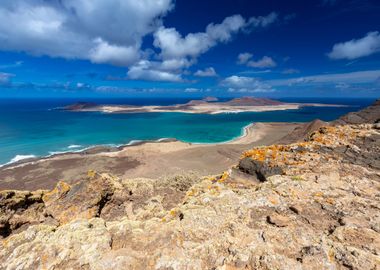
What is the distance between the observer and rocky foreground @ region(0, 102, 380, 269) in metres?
4.59

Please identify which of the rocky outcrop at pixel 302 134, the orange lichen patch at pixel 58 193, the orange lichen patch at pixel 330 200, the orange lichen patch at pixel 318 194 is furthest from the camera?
the rocky outcrop at pixel 302 134

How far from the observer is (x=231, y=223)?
5.71 m

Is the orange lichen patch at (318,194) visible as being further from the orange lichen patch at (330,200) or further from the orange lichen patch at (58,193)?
the orange lichen patch at (58,193)

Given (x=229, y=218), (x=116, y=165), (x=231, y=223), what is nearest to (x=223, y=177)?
(x=229, y=218)

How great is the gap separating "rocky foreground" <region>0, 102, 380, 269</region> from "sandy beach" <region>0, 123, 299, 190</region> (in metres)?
22.8

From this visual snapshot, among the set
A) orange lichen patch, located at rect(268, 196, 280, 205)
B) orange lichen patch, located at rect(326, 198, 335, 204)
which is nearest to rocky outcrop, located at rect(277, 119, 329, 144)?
orange lichen patch, located at rect(326, 198, 335, 204)

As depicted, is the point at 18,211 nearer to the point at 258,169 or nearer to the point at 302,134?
the point at 258,169

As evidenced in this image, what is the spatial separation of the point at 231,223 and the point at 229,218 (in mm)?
264

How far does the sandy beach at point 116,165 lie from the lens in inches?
1353

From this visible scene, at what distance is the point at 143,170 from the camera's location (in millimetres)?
38219

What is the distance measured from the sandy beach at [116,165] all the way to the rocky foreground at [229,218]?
22.8 metres

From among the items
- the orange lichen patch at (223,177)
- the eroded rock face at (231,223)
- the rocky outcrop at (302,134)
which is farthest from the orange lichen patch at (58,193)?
the rocky outcrop at (302,134)

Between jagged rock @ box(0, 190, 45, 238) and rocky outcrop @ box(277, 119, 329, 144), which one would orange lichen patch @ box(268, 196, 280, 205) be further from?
rocky outcrop @ box(277, 119, 329, 144)

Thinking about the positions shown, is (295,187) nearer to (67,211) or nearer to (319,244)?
(319,244)
